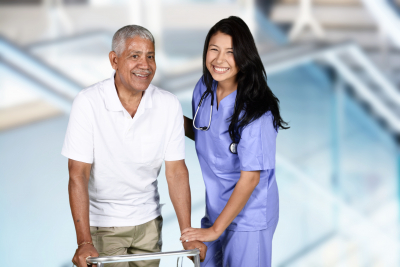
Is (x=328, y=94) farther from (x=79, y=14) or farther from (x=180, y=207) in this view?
(x=180, y=207)

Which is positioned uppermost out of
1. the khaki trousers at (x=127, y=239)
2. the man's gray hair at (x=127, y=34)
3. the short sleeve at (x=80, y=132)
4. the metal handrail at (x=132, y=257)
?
the man's gray hair at (x=127, y=34)

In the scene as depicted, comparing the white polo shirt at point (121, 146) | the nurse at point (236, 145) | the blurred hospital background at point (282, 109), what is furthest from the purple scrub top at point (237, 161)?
the blurred hospital background at point (282, 109)

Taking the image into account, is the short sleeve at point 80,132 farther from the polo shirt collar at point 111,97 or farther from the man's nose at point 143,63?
the man's nose at point 143,63

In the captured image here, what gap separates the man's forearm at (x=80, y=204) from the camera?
55.5 inches

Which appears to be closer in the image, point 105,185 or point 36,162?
point 105,185

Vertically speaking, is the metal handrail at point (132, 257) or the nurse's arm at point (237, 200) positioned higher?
the nurse's arm at point (237, 200)

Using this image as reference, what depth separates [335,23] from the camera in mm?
6062

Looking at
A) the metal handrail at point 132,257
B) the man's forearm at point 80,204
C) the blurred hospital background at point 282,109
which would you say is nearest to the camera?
the metal handrail at point 132,257

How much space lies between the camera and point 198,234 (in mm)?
1485

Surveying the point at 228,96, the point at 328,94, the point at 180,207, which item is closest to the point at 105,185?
the point at 180,207

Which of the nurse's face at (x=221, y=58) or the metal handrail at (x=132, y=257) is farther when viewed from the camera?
the nurse's face at (x=221, y=58)

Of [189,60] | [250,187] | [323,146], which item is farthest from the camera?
[189,60]

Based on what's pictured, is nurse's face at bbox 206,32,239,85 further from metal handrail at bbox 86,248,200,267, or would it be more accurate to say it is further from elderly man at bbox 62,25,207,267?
metal handrail at bbox 86,248,200,267

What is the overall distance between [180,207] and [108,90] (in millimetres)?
463
